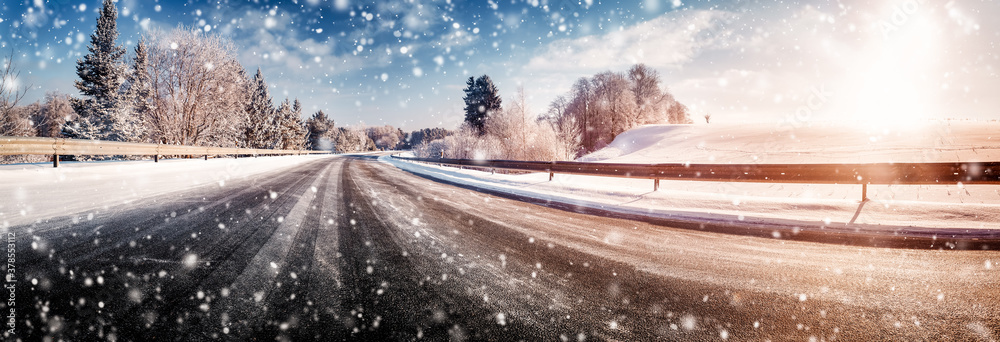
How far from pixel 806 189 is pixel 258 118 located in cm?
5347

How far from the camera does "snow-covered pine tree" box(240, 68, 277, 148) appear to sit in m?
42.3

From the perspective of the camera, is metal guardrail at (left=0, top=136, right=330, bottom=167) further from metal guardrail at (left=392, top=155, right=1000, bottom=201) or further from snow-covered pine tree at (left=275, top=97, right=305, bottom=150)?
snow-covered pine tree at (left=275, top=97, right=305, bottom=150)

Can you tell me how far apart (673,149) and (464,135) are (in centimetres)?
2408

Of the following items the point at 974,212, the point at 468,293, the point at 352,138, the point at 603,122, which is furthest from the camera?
the point at 352,138

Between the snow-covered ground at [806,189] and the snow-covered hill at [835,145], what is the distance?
5 cm

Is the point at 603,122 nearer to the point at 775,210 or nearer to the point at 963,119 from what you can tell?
the point at 963,119

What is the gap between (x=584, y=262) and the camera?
3.22 m

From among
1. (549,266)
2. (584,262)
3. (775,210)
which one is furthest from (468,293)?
(775,210)

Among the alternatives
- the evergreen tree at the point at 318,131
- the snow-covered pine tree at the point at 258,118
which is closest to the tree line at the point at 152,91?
the snow-covered pine tree at the point at 258,118

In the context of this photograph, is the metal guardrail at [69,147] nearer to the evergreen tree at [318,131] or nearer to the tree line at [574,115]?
the tree line at [574,115]

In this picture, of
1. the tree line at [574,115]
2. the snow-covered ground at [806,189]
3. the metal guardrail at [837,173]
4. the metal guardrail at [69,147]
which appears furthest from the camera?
the tree line at [574,115]

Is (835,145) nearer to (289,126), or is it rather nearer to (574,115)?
(574,115)

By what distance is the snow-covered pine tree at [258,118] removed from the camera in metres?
42.3

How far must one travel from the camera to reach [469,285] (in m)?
2.59
